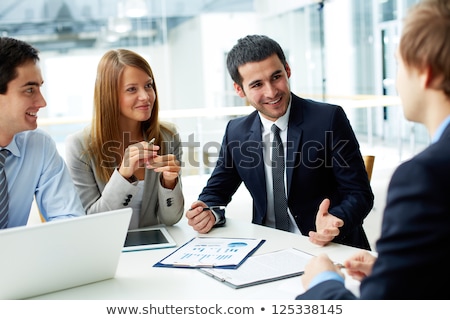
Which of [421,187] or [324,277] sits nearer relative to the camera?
[421,187]

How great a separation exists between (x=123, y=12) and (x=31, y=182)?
5016mm

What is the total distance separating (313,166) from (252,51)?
0.56 m

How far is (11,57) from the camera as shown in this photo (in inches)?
76.1

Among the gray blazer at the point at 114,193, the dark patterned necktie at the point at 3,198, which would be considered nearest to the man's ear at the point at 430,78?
the gray blazer at the point at 114,193

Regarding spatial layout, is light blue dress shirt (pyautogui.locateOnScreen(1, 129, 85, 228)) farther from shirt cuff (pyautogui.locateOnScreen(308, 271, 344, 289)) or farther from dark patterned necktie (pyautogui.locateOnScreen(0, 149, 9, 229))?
shirt cuff (pyautogui.locateOnScreen(308, 271, 344, 289))

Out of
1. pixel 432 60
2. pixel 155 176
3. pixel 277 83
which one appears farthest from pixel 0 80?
pixel 432 60

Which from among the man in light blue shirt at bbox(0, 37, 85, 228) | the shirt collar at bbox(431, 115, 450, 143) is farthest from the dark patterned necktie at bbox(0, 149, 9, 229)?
the shirt collar at bbox(431, 115, 450, 143)

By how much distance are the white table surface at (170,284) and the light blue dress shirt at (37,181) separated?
435 mm

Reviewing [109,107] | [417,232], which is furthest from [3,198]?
[417,232]

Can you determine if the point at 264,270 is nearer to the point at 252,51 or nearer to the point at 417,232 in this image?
the point at 417,232

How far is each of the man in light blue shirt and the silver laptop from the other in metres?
0.63

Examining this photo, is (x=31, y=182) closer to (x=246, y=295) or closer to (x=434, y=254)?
(x=246, y=295)

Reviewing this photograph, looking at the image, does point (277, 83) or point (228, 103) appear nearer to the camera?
point (277, 83)

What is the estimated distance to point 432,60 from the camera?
934mm
